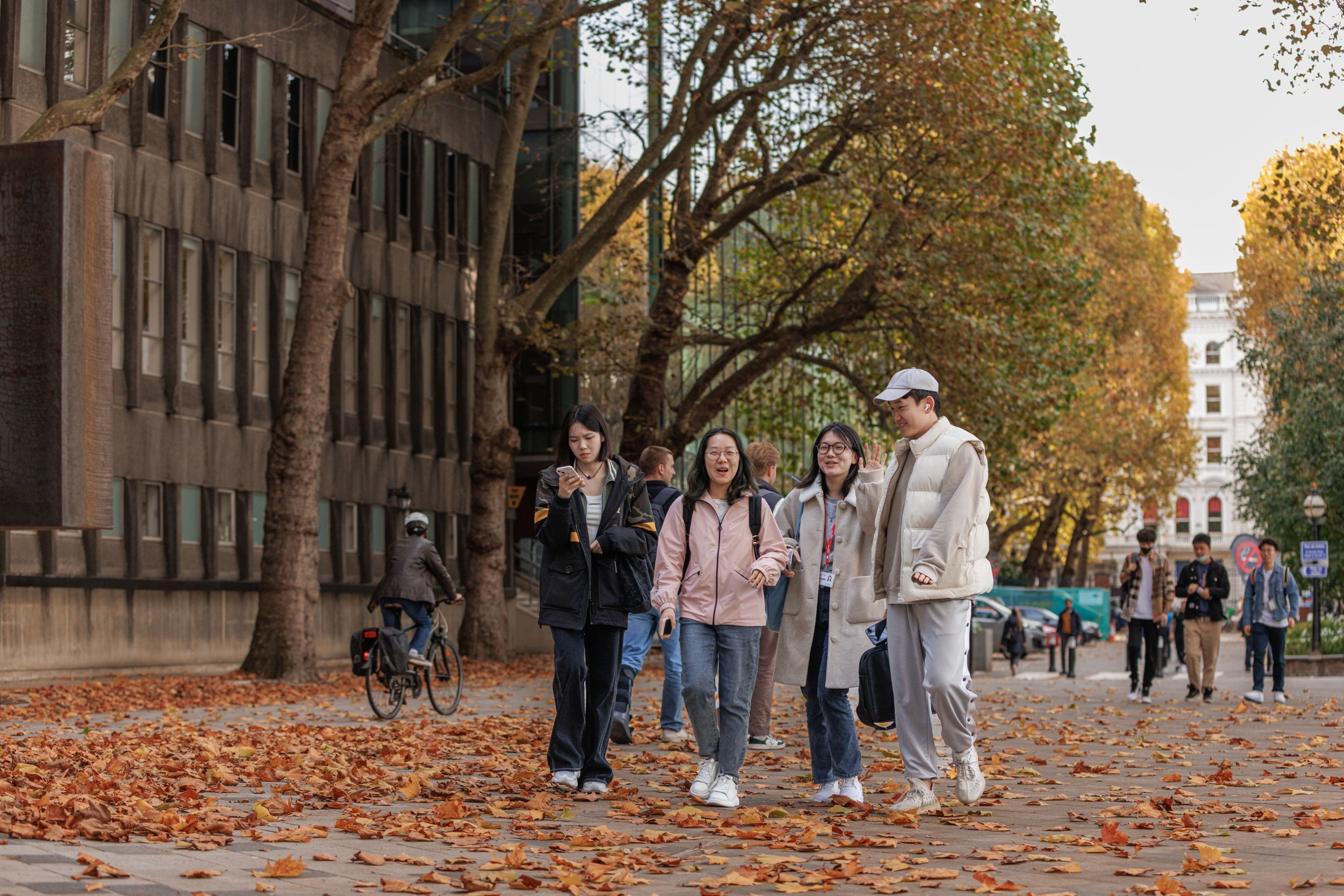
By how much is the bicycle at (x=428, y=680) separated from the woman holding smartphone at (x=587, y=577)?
653 centimetres

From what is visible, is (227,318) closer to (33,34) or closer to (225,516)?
(225,516)

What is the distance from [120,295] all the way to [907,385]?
20.6 metres

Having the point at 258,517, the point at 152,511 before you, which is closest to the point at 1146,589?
the point at 152,511

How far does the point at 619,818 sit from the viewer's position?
8773mm

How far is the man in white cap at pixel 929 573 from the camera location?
8.82 m

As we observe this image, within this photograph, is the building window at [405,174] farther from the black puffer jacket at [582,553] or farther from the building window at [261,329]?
the black puffer jacket at [582,553]

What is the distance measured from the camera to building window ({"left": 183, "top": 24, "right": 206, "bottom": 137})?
29.1m

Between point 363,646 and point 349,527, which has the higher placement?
point 349,527

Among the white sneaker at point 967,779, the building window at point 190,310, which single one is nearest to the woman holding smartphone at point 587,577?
the white sneaker at point 967,779

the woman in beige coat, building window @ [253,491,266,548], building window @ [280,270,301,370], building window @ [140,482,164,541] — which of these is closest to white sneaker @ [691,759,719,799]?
the woman in beige coat

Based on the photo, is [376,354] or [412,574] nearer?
[412,574]

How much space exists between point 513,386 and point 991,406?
55.9 feet

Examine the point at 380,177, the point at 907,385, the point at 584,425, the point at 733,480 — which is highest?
the point at 380,177

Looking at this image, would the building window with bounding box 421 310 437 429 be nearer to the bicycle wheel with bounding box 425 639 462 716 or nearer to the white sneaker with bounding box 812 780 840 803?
the bicycle wheel with bounding box 425 639 462 716
